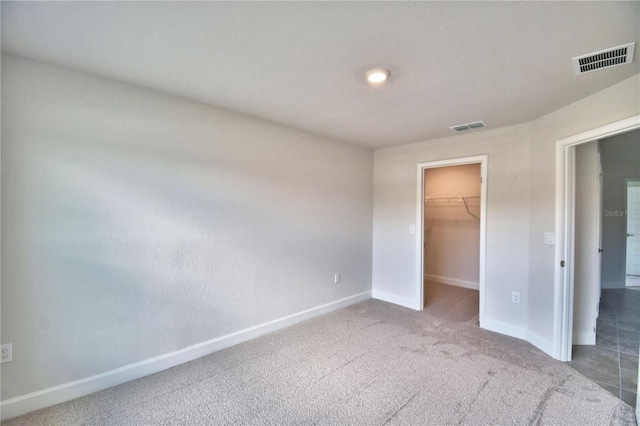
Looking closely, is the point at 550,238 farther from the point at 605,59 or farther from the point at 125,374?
the point at 125,374

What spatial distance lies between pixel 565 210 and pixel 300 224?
2690 mm

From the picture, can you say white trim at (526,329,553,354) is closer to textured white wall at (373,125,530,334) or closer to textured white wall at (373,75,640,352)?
textured white wall at (373,75,640,352)

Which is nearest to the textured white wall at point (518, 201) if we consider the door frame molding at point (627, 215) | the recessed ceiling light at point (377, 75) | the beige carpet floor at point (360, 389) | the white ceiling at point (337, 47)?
the white ceiling at point (337, 47)

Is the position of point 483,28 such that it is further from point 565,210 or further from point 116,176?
point 116,176

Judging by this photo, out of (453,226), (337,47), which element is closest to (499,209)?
(453,226)

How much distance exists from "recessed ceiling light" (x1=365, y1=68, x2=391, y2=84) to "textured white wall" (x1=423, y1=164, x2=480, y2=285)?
3.30 metres

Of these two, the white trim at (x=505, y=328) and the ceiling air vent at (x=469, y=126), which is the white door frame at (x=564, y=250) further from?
the ceiling air vent at (x=469, y=126)

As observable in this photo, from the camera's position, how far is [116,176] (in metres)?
2.25

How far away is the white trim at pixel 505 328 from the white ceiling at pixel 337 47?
2.34 meters

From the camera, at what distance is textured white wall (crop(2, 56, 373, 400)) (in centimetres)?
193

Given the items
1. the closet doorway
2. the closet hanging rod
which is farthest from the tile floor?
the closet hanging rod

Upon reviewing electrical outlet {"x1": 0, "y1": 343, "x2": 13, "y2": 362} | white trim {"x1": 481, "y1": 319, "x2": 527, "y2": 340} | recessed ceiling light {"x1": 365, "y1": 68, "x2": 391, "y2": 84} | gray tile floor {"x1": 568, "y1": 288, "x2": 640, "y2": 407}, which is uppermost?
recessed ceiling light {"x1": 365, "y1": 68, "x2": 391, "y2": 84}

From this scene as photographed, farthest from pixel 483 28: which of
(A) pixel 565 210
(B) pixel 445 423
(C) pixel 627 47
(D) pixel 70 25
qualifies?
(B) pixel 445 423

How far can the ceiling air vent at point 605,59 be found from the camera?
1751mm
